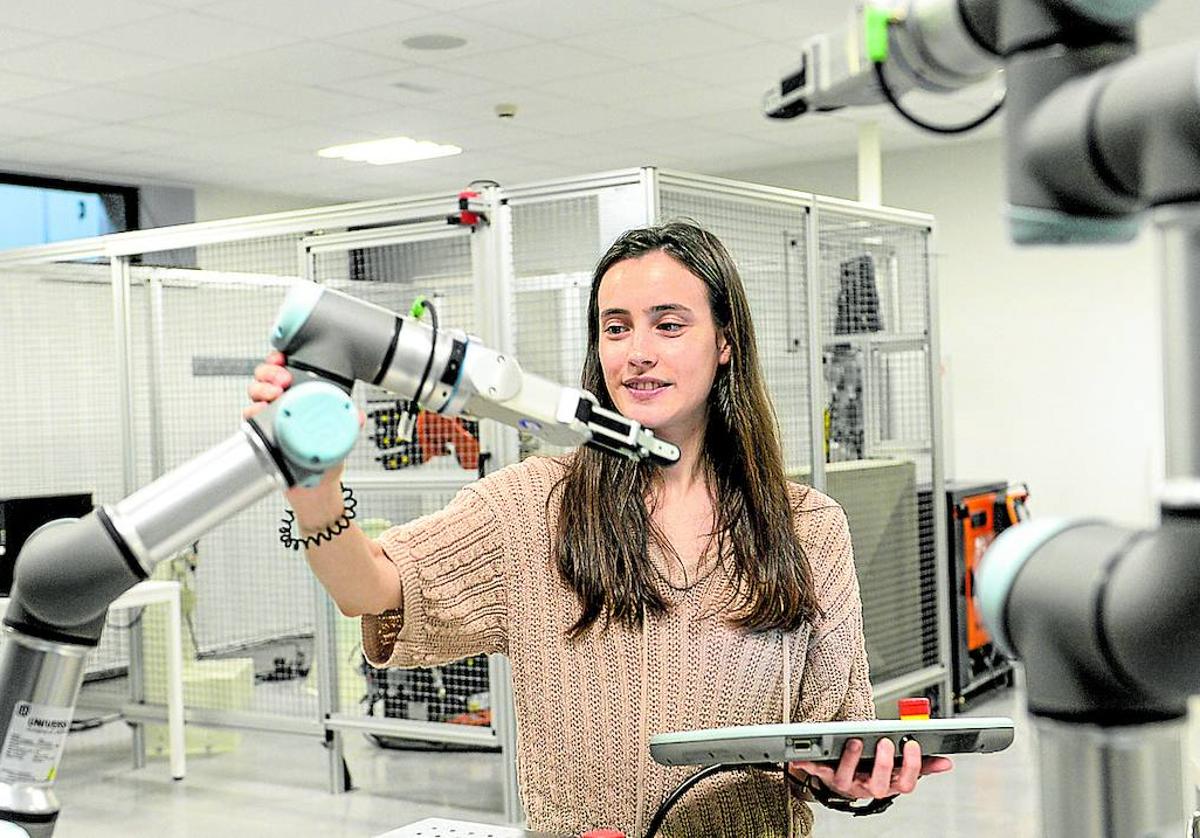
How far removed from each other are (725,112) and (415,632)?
666 centimetres

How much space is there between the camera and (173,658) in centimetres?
532

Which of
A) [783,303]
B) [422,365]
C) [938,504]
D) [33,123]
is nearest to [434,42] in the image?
[783,303]

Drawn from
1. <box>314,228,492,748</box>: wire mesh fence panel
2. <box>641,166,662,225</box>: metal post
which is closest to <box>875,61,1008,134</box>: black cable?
<box>641,166,662,225</box>: metal post

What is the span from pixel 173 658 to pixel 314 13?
259cm

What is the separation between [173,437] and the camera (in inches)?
227

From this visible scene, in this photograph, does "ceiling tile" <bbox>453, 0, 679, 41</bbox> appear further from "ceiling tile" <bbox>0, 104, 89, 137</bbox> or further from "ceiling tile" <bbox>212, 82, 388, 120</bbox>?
"ceiling tile" <bbox>0, 104, 89, 137</bbox>

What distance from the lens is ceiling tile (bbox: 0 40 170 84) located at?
19.9ft

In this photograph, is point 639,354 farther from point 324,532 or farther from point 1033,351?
point 1033,351

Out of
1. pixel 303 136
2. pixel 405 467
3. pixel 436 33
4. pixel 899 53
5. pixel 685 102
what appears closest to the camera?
pixel 899 53

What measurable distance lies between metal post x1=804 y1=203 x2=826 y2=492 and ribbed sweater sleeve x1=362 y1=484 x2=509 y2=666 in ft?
11.2

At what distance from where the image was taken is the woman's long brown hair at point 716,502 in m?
1.77

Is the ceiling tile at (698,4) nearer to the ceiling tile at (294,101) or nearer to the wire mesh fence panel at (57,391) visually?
the ceiling tile at (294,101)

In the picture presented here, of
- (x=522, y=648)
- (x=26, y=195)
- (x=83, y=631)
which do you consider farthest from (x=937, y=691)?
(x=26, y=195)

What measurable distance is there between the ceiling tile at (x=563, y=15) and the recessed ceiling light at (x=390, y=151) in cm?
259
